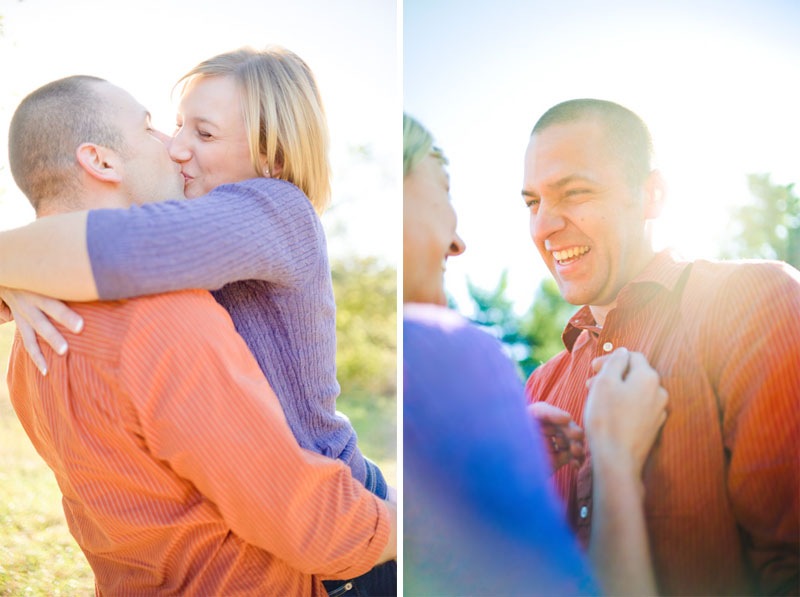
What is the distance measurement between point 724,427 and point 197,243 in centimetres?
118

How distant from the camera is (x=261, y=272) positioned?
1692 mm

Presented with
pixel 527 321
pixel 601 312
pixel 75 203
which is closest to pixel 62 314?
pixel 75 203

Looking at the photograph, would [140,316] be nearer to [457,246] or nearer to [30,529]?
[457,246]

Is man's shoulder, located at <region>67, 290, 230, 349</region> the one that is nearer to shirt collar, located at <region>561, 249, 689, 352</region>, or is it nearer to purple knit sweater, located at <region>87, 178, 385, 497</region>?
purple knit sweater, located at <region>87, 178, 385, 497</region>

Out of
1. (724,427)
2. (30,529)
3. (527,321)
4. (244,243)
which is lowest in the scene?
(30,529)

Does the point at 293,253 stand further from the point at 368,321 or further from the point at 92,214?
the point at 368,321

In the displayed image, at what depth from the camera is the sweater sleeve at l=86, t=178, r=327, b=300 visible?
1532 mm

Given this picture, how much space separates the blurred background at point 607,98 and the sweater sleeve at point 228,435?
2.19 ft

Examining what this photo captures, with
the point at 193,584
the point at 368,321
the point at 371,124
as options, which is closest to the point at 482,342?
the point at 193,584

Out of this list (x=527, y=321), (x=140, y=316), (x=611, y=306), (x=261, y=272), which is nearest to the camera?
(x=140, y=316)

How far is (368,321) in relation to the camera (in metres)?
5.50

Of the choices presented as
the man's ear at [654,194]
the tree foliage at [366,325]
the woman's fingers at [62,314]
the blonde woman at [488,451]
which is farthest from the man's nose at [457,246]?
the tree foliage at [366,325]

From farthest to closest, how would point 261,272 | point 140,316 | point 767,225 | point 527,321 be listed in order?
point 527,321
point 767,225
point 261,272
point 140,316

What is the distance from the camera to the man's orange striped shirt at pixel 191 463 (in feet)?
5.14
